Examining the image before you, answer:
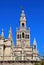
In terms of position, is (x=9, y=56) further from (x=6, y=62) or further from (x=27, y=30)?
(x=27, y=30)

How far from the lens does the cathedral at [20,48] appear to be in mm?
77169

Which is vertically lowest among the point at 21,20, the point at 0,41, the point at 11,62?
the point at 11,62

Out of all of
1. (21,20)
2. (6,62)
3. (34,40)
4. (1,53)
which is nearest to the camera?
(6,62)

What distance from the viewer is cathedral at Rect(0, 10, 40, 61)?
253 feet

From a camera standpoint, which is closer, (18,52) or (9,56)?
(9,56)

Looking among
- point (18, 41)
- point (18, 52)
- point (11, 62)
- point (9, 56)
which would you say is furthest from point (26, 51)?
point (11, 62)

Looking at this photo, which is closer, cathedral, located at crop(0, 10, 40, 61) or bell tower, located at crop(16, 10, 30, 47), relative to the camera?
cathedral, located at crop(0, 10, 40, 61)

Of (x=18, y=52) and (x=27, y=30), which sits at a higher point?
(x=27, y=30)

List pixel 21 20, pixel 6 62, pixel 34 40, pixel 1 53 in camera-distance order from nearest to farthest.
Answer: pixel 6 62 < pixel 1 53 < pixel 34 40 < pixel 21 20

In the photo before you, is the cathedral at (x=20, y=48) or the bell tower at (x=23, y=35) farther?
the bell tower at (x=23, y=35)

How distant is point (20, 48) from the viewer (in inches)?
3905

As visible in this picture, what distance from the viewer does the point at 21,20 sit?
4488 inches

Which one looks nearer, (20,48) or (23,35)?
(20,48)

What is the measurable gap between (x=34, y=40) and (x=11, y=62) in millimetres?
41157
